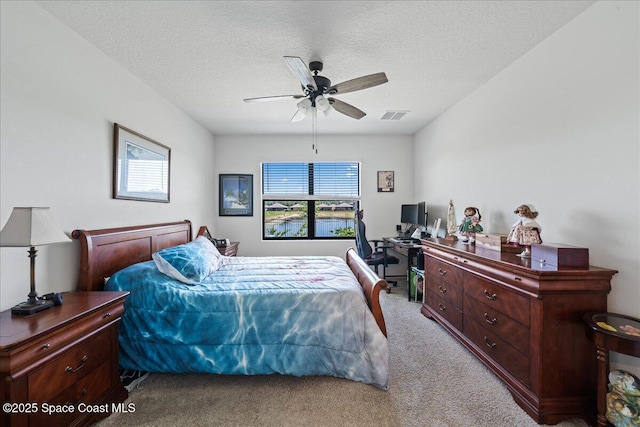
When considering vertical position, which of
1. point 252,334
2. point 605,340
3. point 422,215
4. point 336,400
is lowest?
point 336,400

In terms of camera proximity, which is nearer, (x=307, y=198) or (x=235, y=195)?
(x=235, y=195)

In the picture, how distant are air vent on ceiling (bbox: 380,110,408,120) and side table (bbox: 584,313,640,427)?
10.3ft

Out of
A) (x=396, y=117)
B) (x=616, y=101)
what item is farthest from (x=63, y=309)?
(x=396, y=117)

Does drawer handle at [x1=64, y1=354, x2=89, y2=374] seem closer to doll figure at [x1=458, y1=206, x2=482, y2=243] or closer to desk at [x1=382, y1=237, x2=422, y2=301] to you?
doll figure at [x1=458, y1=206, x2=482, y2=243]

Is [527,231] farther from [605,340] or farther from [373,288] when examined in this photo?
[373,288]

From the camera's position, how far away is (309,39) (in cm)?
222

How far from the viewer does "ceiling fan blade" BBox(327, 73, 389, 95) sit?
2222mm

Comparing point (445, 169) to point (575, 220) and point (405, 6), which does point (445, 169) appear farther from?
point (405, 6)

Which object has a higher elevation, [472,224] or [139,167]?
[139,167]

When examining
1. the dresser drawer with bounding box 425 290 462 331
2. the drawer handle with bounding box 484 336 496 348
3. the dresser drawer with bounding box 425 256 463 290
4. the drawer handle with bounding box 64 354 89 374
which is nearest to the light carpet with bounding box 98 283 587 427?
the drawer handle with bounding box 484 336 496 348

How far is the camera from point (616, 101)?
68.1 inches

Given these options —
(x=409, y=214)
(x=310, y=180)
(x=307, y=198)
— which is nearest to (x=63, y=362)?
(x=307, y=198)

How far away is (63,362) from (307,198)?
407cm

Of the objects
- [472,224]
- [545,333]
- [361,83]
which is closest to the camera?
[545,333]
